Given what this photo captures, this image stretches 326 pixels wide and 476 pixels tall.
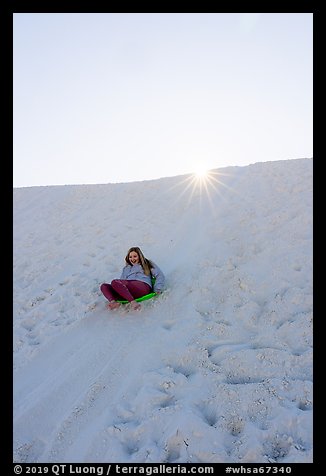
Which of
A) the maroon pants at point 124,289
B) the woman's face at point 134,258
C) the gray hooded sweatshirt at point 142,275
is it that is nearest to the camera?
the maroon pants at point 124,289

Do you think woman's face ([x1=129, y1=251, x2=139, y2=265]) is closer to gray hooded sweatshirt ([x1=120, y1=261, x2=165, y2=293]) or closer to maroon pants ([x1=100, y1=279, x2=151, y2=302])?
gray hooded sweatshirt ([x1=120, y1=261, x2=165, y2=293])

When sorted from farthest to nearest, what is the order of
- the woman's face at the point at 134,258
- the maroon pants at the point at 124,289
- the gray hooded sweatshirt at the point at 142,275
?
the woman's face at the point at 134,258
the gray hooded sweatshirt at the point at 142,275
the maroon pants at the point at 124,289

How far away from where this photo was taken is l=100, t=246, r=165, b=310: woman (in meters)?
6.07

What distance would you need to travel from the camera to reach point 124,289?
6.05 meters

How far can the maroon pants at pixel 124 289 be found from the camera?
6059mm

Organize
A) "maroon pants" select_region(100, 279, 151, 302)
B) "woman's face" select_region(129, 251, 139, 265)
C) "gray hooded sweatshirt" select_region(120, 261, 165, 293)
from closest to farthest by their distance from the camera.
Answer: "maroon pants" select_region(100, 279, 151, 302)
"gray hooded sweatshirt" select_region(120, 261, 165, 293)
"woman's face" select_region(129, 251, 139, 265)

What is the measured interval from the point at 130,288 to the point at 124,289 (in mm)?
231

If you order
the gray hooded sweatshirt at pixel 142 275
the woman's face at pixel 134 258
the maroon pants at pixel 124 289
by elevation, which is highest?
the woman's face at pixel 134 258

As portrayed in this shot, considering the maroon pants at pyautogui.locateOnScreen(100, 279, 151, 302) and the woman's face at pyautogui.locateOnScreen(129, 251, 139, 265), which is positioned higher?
the woman's face at pyautogui.locateOnScreen(129, 251, 139, 265)

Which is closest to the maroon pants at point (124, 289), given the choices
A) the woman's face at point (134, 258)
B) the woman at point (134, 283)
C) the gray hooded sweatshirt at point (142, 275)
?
the woman at point (134, 283)

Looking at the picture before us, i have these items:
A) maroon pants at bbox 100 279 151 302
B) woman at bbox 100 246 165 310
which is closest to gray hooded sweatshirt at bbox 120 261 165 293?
woman at bbox 100 246 165 310

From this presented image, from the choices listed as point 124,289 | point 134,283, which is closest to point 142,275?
point 134,283

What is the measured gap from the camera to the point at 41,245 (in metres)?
9.83

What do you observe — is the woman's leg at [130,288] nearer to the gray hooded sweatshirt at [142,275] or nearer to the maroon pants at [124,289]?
the maroon pants at [124,289]
